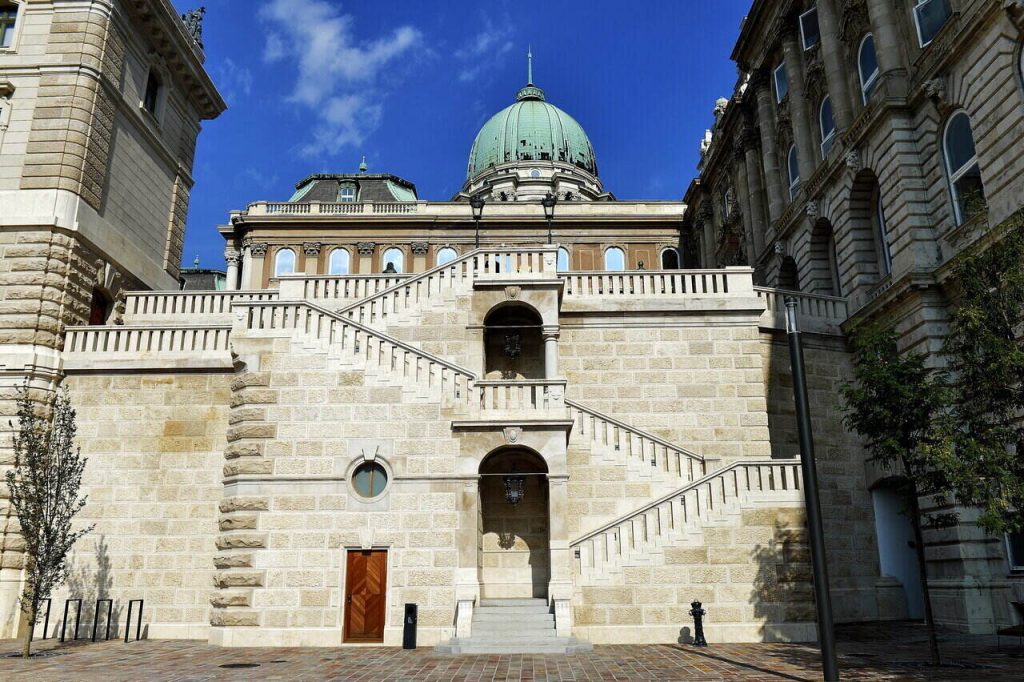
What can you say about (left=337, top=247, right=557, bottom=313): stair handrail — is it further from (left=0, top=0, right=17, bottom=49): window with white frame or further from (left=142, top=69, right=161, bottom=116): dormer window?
(left=0, top=0, right=17, bottom=49): window with white frame

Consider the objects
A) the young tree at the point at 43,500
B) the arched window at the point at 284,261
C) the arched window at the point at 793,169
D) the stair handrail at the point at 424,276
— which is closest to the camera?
the young tree at the point at 43,500

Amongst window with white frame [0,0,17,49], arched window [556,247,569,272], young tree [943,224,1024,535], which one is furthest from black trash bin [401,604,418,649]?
arched window [556,247,569,272]

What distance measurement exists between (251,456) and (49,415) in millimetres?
7296

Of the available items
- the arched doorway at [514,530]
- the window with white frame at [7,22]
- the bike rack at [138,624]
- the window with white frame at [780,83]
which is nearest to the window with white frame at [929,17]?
the window with white frame at [780,83]

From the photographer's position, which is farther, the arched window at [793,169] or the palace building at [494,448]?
the arched window at [793,169]

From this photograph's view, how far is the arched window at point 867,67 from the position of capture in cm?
2783

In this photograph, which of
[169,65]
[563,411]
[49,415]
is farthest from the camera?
[169,65]

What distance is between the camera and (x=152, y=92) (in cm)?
3031

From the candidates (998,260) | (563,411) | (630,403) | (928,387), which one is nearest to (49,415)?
(563,411)

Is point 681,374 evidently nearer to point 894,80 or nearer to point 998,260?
point 998,260

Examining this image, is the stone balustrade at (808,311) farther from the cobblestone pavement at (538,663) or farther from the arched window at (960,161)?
the cobblestone pavement at (538,663)

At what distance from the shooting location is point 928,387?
1483cm

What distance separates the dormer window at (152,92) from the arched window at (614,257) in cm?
3078

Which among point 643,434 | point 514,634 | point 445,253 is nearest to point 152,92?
point 643,434
